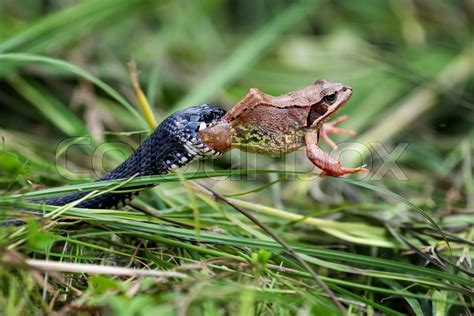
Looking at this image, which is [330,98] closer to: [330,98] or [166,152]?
[330,98]

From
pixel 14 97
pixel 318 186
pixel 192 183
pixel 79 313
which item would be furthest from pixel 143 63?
pixel 79 313

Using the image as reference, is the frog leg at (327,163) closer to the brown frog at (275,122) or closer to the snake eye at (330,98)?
the brown frog at (275,122)

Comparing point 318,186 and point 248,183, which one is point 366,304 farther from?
point 248,183

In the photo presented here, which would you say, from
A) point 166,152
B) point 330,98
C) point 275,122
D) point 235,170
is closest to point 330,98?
point 330,98

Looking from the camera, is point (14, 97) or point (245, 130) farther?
point (14, 97)

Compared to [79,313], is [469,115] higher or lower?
higher

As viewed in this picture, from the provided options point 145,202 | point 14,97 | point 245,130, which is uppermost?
point 14,97
